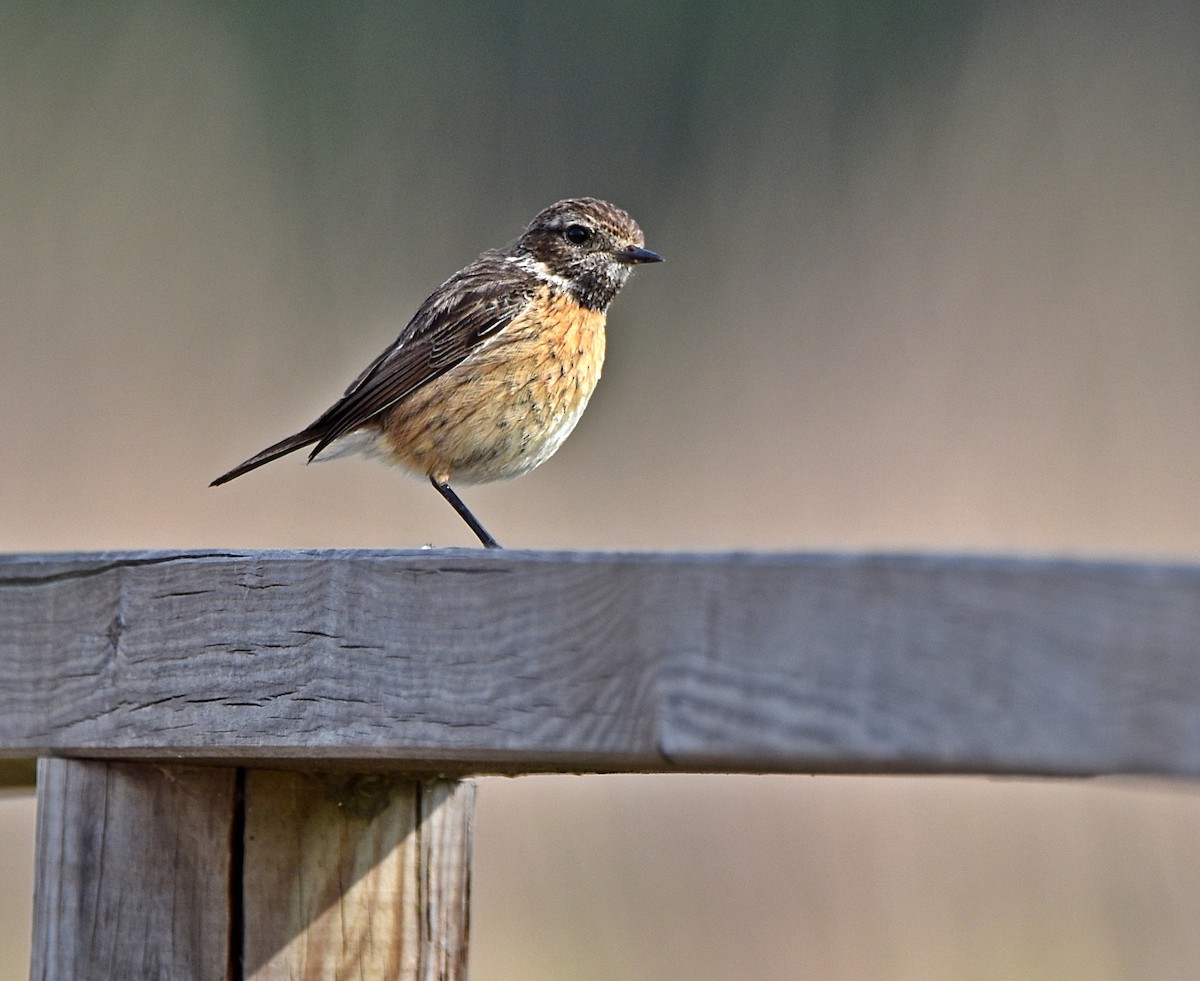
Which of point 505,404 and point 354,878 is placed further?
point 505,404

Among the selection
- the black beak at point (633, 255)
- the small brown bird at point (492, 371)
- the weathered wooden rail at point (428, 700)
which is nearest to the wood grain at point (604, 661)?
the weathered wooden rail at point (428, 700)

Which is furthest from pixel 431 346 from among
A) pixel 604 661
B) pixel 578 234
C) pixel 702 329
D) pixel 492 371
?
pixel 604 661

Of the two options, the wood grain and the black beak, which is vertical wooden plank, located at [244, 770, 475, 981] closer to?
the wood grain

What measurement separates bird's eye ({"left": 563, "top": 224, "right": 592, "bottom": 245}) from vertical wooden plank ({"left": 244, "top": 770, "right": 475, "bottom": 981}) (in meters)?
2.83

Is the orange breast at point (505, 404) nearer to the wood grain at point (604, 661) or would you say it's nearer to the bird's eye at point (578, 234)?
the bird's eye at point (578, 234)

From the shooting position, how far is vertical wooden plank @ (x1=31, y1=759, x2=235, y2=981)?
2.56 metres

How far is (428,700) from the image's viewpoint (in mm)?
2277

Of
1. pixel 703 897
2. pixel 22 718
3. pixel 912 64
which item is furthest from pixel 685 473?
pixel 22 718

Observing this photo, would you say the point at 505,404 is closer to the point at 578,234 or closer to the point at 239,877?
the point at 578,234

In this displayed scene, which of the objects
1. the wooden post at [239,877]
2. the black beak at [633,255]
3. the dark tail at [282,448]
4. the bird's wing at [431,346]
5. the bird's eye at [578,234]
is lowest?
the wooden post at [239,877]

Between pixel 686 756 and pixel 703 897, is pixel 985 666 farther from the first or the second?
pixel 703 897

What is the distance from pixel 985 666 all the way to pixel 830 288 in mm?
5480

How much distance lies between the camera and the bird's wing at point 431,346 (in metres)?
5.07

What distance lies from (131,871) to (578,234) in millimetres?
3222
